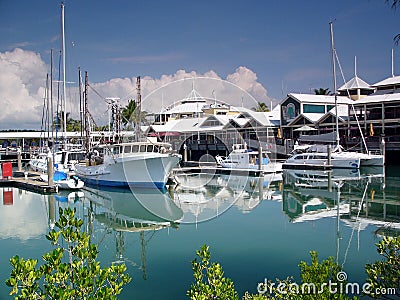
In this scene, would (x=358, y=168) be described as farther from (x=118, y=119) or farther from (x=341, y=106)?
(x=118, y=119)

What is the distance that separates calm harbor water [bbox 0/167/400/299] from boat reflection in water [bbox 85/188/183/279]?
0.05 m

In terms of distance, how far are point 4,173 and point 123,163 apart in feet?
36.0

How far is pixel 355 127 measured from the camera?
42.8 metres

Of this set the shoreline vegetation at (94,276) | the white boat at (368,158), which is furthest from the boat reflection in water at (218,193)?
the shoreline vegetation at (94,276)

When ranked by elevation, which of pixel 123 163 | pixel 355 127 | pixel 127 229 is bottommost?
pixel 127 229

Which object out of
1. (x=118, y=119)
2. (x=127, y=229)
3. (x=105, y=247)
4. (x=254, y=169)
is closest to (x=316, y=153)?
(x=254, y=169)

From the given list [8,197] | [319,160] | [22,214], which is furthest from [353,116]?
[22,214]

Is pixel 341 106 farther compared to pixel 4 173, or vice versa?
pixel 341 106

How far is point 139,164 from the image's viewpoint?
88.5ft

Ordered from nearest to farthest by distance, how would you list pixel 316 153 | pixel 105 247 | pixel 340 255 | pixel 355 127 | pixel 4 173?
1. pixel 340 255
2. pixel 105 247
3. pixel 4 173
4. pixel 316 153
5. pixel 355 127

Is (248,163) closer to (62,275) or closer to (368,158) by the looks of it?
(368,158)

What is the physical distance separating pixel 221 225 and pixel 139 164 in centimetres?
1139

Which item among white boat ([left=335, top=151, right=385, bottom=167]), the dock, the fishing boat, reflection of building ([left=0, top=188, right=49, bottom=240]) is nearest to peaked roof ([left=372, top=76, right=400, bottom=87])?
white boat ([left=335, top=151, right=385, bottom=167])

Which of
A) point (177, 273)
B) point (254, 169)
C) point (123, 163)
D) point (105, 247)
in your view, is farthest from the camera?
point (254, 169)
